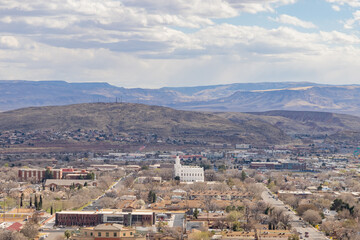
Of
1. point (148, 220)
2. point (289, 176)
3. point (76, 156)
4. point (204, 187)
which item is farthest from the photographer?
point (76, 156)

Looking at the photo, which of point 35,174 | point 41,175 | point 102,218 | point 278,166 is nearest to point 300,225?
point 102,218

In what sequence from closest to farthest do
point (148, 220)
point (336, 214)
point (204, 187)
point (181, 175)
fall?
→ point (148, 220) < point (336, 214) < point (204, 187) < point (181, 175)

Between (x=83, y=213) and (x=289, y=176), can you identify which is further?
(x=289, y=176)

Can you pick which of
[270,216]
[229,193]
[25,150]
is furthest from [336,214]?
[25,150]

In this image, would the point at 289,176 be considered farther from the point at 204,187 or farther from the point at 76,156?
the point at 76,156

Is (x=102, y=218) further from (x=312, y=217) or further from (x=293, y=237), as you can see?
(x=293, y=237)
